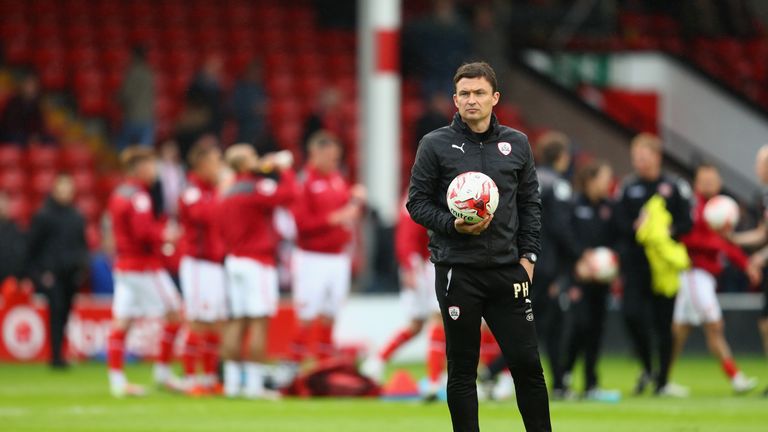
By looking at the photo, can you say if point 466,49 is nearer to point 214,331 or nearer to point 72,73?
point 72,73

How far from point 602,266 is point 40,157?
488 inches

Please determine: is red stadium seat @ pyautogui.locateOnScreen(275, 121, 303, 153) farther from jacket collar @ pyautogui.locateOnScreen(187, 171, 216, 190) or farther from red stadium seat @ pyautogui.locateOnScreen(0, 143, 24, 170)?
jacket collar @ pyautogui.locateOnScreen(187, 171, 216, 190)

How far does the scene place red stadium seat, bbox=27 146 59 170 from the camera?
24.2m

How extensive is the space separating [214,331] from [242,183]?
1.94m

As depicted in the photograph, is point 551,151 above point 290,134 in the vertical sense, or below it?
below

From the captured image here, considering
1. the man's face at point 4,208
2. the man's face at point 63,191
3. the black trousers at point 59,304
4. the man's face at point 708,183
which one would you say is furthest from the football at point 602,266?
the man's face at point 4,208

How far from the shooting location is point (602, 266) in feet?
48.1

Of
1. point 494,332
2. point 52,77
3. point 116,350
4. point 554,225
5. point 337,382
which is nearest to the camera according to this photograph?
point 494,332

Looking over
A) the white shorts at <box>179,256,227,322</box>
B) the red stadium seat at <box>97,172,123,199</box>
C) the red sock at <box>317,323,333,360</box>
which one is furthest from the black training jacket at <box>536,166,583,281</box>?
the red stadium seat at <box>97,172,123,199</box>

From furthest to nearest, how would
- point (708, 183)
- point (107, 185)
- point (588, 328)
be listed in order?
point (107, 185), point (708, 183), point (588, 328)

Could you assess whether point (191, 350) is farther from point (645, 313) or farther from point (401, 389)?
point (645, 313)

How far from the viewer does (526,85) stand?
94.4ft

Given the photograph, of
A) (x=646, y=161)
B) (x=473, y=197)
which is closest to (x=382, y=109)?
(x=646, y=161)

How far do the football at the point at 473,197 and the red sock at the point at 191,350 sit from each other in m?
7.61
